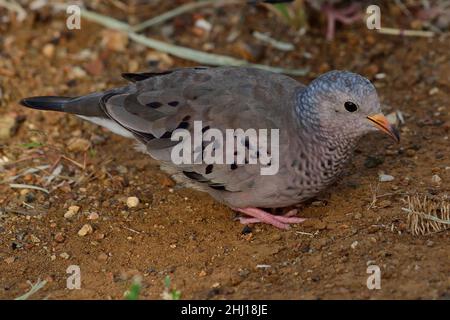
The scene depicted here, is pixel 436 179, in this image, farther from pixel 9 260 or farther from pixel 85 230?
pixel 9 260

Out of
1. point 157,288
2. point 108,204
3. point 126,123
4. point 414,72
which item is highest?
point 414,72

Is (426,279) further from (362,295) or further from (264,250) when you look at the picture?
(264,250)

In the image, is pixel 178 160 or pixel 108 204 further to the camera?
pixel 108 204

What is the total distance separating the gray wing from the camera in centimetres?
466

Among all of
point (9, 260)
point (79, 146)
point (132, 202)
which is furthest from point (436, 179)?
point (9, 260)

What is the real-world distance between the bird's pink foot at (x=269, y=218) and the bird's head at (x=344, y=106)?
2.10ft

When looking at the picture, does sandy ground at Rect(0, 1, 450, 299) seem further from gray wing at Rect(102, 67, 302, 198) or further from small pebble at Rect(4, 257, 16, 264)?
gray wing at Rect(102, 67, 302, 198)

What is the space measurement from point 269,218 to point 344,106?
90 centimetres

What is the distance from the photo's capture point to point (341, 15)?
6.82m

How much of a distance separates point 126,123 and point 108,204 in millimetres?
620

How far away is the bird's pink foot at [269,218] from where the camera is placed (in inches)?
189

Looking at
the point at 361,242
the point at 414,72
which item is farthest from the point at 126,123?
the point at 414,72

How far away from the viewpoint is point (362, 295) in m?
3.83

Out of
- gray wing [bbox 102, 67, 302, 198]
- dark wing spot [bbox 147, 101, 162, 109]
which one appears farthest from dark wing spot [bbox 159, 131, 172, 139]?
dark wing spot [bbox 147, 101, 162, 109]
